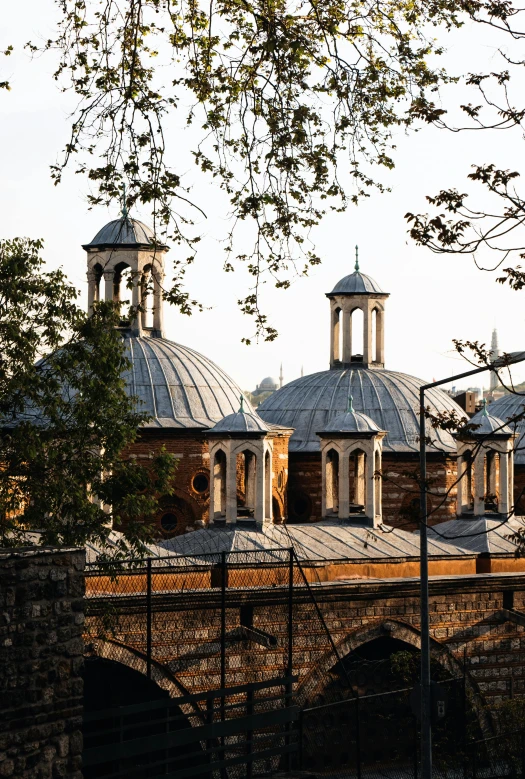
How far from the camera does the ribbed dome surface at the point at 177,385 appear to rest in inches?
1396

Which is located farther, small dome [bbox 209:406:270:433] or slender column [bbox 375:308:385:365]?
slender column [bbox 375:308:385:365]

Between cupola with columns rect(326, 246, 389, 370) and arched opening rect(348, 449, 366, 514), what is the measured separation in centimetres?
640

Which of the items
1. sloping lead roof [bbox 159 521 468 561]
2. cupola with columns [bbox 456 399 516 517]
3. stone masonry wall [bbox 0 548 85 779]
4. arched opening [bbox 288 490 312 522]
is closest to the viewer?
stone masonry wall [bbox 0 548 85 779]

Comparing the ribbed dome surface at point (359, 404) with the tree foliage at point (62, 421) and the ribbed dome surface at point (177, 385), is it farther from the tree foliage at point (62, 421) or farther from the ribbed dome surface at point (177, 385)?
the tree foliage at point (62, 421)

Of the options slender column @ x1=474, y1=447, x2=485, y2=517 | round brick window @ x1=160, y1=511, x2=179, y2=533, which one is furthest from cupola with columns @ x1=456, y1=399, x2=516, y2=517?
round brick window @ x1=160, y1=511, x2=179, y2=533

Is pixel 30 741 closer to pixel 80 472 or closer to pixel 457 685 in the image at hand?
pixel 80 472

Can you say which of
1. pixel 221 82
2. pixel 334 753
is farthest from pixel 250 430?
pixel 221 82

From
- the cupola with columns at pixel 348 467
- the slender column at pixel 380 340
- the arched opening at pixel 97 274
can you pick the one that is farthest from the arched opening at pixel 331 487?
the slender column at pixel 380 340

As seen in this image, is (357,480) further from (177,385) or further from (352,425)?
(177,385)

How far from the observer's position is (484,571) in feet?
107

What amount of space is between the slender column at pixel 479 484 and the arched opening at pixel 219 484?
20.8 feet

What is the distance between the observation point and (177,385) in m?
36.3

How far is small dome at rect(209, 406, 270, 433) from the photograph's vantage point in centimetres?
3183

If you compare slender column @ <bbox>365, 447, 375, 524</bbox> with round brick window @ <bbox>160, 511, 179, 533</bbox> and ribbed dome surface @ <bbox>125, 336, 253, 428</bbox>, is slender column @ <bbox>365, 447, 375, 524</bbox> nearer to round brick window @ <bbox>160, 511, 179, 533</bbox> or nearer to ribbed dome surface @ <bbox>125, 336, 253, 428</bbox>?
ribbed dome surface @ <bbox>125, 336, 253, 428</bbox>
